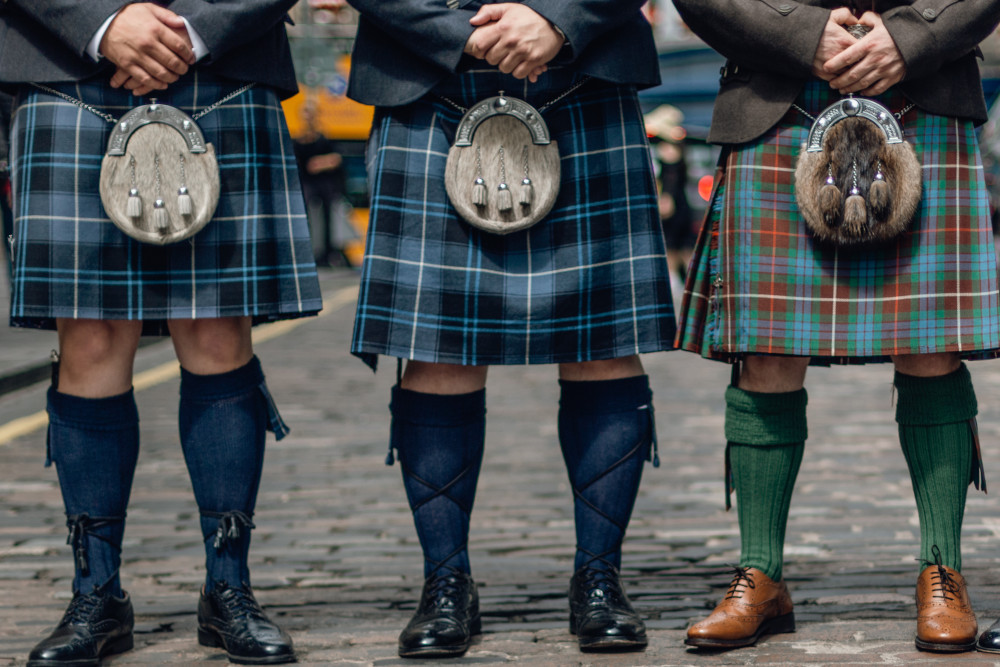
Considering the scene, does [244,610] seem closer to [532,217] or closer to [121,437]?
[121,437]

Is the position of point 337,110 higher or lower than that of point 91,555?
higher

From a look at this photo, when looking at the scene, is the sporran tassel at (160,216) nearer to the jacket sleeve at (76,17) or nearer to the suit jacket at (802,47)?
the jacket sleeve at (76,17)

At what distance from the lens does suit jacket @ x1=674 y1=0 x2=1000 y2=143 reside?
2.35 m

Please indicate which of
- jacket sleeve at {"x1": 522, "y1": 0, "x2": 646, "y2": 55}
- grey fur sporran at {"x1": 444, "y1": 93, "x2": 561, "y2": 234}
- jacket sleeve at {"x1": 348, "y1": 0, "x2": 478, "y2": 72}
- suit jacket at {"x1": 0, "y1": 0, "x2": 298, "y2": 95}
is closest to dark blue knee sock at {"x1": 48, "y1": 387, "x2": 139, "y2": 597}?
suit jacket at {"x1": 0, "y1": 0, "x2": 298, "y2": 95}

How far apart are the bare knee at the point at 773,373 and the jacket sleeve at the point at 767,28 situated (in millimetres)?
556

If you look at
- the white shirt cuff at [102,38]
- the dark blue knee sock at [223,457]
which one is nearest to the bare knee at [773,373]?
the dark blue knee sock at [223,457]

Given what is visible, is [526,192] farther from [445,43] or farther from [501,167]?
[445,43]

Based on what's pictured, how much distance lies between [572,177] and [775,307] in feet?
1.53

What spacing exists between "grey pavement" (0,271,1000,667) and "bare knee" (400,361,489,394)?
1.66ft

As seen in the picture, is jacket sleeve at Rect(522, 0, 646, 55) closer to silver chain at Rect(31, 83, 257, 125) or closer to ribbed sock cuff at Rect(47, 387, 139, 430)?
silver chain at Rect(31, 83, 257, 125)

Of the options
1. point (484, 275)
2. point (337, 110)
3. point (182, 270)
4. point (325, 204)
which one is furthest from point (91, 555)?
point (337, 110)

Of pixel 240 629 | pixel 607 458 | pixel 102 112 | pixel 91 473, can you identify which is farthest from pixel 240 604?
pixel 102 112

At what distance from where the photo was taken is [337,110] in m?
23.2

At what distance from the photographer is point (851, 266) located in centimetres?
246
